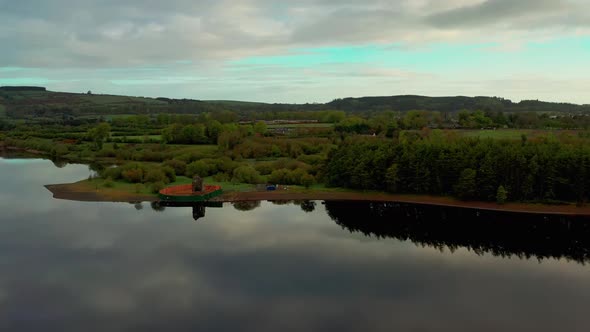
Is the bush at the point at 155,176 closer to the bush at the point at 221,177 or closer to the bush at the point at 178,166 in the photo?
the bush at the point at 221,177

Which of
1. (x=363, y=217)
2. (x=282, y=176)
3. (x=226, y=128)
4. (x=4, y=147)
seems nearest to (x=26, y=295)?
(x=363, y=217)

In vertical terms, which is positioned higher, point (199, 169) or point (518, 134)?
point (518, 134)

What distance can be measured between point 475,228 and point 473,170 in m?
12.1

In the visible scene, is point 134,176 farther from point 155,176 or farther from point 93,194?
point 93,194

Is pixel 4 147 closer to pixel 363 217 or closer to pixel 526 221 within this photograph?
pixel 363 217

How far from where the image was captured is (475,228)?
50.9 meters

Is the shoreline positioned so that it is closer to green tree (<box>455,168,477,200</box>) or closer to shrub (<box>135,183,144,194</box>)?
shrub (<box>135,183,144,194</box>)

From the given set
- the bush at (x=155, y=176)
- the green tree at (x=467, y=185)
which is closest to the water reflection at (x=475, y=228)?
the green tree at (x=467, y=185)

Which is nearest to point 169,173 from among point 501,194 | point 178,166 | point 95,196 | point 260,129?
point 178,166

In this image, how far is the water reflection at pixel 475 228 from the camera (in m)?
44.2

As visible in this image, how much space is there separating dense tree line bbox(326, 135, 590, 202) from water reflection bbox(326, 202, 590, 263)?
458 centimetres

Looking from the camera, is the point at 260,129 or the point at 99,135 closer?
the point at 99,135

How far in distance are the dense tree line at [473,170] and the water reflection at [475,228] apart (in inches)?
180

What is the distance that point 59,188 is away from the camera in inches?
2867
